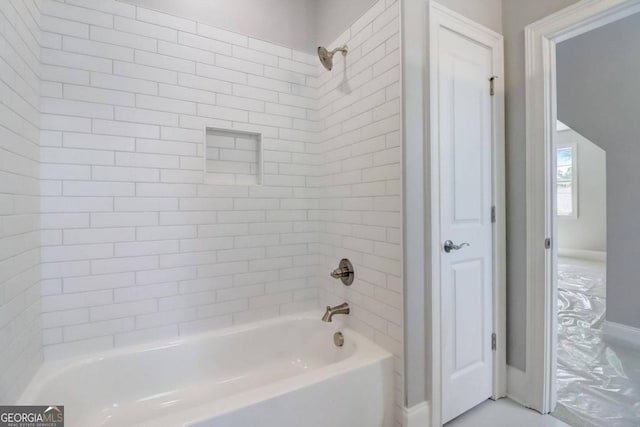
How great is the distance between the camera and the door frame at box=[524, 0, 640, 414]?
162cm

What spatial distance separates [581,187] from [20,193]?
8.26 m

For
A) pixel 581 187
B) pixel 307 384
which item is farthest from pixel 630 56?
pixel 581 187

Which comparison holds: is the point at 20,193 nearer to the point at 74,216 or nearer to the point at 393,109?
the point at 74,216

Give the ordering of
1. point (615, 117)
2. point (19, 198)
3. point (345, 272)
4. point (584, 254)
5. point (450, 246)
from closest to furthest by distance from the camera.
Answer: point (19, 198)
point (450, 246)
point (345, 272)
point (615, 117)
point (584, 254)

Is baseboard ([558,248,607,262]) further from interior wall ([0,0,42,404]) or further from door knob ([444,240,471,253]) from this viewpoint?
interior wall ([0,0,42,404])

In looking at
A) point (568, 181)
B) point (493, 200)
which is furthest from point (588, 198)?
point (493, 200)

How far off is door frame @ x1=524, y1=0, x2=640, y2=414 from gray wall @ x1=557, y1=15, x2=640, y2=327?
1.23 metres

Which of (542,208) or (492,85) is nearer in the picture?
(542,208)

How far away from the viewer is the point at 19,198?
119cm

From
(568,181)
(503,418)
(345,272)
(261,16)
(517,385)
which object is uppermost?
(261,16)

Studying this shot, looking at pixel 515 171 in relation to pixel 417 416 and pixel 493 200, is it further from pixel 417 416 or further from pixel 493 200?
pixel 417 416

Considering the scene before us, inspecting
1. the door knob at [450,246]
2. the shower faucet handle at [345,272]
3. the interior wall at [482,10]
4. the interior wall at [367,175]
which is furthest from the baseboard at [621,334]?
the interior wall at [482,10]

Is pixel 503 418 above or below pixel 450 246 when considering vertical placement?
below

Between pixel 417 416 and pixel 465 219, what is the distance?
1.08 m
